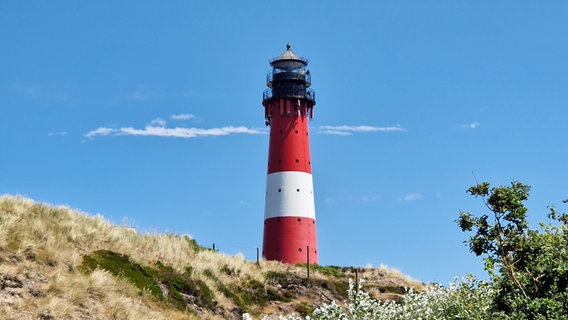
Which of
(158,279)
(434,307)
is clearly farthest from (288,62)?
(434,307)

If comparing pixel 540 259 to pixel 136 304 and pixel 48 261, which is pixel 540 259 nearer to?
pixel 136 304

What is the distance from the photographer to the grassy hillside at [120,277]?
20.3 metres

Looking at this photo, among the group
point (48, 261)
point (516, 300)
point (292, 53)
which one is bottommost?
point (516, 300)

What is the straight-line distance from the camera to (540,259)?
41.0ft

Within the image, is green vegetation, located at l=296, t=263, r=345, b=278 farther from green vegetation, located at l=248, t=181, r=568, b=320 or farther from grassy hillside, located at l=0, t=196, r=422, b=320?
green vegetation, located at l=248, t=181, r=568, b=320

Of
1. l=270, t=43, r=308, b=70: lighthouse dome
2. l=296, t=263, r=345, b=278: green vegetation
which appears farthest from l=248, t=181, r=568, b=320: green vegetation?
l=270, t=43, r=308, b=70: lighthouse dome

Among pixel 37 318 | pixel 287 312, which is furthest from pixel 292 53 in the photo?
pixel 37 318

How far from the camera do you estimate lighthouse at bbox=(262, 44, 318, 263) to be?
49312 millimetres

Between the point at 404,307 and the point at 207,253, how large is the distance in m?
21.5

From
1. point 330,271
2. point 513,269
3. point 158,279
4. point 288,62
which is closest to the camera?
point 513,269

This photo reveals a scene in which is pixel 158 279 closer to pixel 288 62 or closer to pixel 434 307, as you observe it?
pixel 434 307

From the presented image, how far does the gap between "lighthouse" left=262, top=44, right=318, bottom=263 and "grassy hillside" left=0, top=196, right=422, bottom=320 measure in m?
10.4

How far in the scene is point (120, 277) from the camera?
2420 centimetres

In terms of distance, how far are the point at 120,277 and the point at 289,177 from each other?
26.9m
